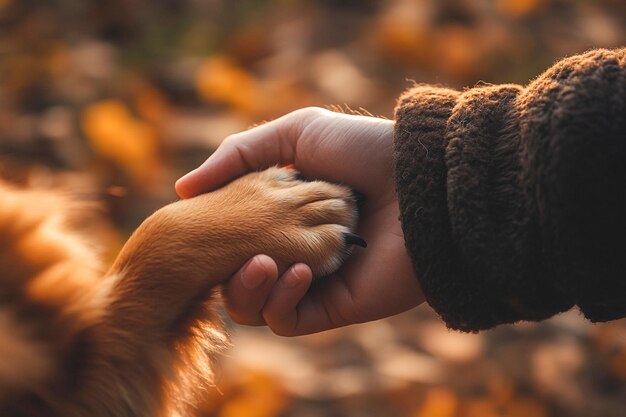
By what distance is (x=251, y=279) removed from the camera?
5.80 feet

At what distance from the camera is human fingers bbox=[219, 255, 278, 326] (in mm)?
1766

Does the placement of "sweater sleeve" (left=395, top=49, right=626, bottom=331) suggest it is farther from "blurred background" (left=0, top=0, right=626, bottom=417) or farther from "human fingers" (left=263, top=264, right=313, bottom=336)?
"blurred background" (left=0, top=0, right=626, bottom=417)

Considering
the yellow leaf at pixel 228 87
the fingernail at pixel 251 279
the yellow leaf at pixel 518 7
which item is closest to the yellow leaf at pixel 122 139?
the yellow leaf at pixel 228 87

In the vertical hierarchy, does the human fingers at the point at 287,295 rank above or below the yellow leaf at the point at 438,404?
above

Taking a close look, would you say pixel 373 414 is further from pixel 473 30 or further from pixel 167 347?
pixel 473 30

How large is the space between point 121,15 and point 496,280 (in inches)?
146

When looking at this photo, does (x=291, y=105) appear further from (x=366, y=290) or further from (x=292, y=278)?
(x=292, y=278)

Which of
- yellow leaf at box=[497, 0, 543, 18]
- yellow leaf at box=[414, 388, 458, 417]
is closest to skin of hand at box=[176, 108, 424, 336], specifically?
yellow leaf at box=[414, 388, 458, 417]

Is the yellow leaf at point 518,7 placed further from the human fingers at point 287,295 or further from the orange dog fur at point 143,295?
the human fingers at point 287,295

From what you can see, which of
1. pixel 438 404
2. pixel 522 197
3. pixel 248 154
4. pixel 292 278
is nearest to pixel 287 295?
pixel 292 278

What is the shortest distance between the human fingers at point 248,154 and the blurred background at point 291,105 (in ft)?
1.36

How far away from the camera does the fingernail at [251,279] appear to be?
5.79ft

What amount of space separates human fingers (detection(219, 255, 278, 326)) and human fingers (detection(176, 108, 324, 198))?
0.37 metres

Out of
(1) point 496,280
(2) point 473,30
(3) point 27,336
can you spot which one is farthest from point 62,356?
(2) point 473,30
